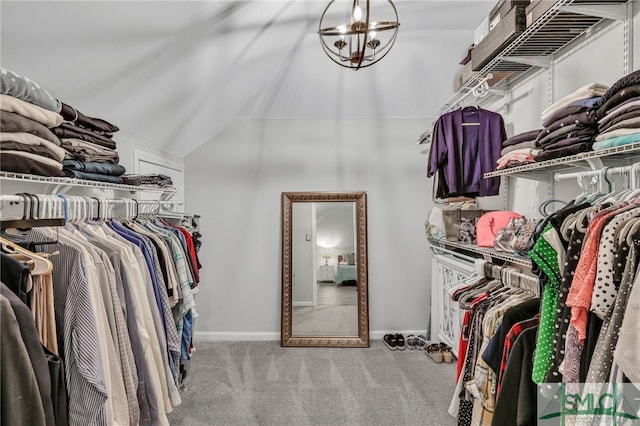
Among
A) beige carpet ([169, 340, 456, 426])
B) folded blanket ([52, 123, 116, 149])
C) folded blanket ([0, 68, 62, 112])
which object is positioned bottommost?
beige carpet ([169, 340, 456, 426])

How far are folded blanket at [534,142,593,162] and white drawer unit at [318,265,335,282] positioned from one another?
2.27 metres

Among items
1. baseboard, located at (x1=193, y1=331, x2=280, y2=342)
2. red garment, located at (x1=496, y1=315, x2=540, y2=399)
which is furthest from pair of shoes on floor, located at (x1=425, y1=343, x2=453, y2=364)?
red garment, located at (x1=496, y1=315, x2=540, y2=399)

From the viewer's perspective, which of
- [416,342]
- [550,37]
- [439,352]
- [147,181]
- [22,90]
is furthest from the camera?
[416,342]

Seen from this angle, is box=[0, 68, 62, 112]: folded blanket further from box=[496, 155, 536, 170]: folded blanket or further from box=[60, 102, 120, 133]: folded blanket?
box=[496, 155, 536, 170]: folded blanket

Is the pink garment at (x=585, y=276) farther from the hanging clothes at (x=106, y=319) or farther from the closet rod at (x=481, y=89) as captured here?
the hanging clothes at (x=106, y=319)

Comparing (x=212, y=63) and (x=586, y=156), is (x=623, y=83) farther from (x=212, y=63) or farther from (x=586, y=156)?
(x=212, y=63)

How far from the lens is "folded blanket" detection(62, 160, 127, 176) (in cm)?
161

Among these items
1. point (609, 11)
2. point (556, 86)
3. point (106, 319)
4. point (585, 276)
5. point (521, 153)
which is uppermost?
point (609, 11)

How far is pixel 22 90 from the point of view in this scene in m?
1.18

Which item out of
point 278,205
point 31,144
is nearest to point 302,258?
point 278,205

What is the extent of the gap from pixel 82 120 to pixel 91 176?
10.3 inches

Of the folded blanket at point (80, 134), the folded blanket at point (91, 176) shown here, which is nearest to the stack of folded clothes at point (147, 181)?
the folded blanket at point (91, 176)

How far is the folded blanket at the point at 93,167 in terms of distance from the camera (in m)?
1.61

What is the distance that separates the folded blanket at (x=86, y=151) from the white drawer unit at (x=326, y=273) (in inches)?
82.0
